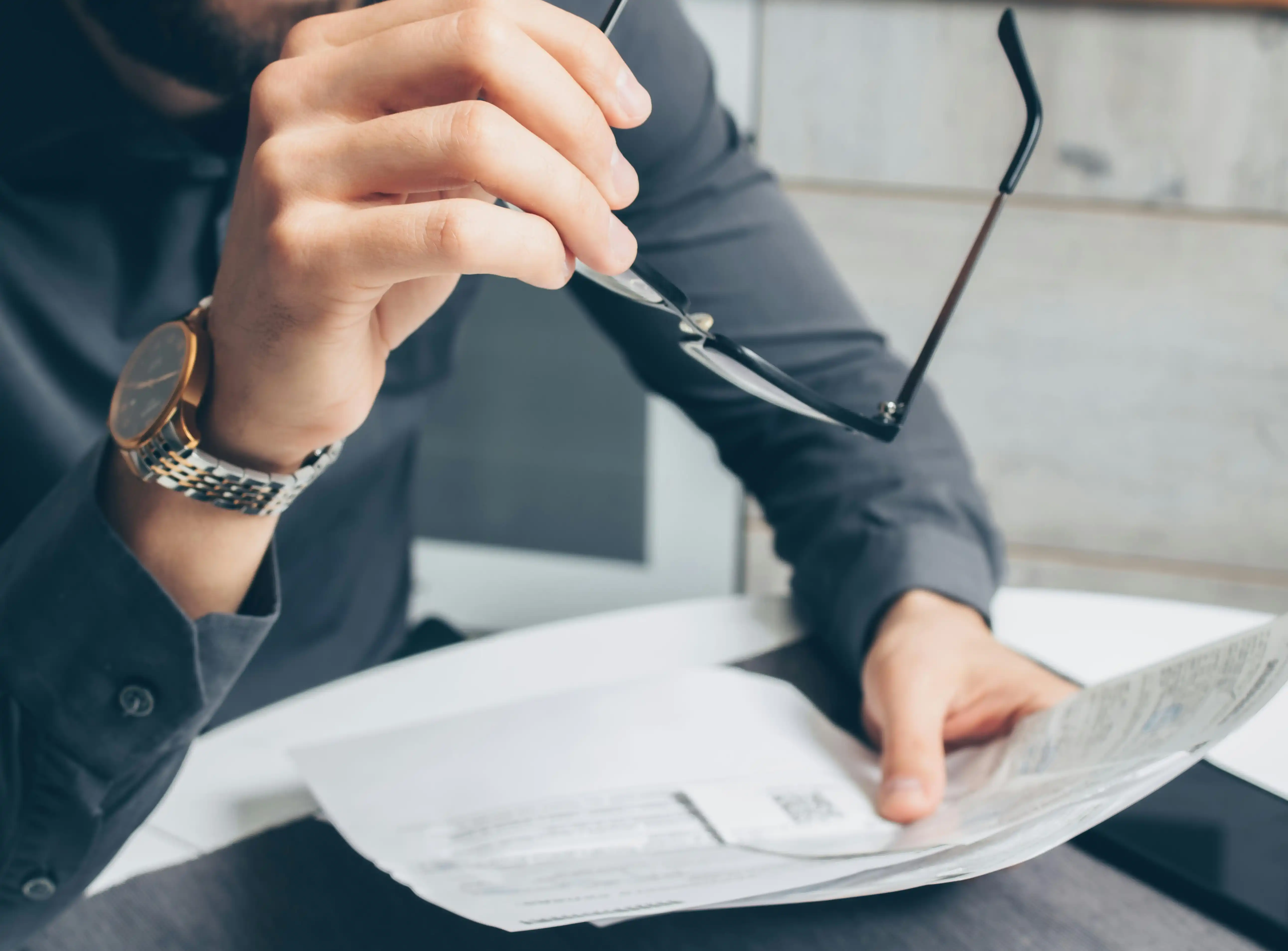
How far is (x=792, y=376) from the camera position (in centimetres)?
67

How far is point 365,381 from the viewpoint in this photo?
45cm

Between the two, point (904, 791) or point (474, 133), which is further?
point (904, 791)

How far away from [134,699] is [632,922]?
235 mm

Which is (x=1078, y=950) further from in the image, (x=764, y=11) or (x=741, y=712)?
(x=764, y=11)

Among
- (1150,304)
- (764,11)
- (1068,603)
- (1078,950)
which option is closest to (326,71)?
(1078,950)

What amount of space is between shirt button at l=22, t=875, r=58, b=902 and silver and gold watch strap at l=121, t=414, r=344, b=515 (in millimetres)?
172

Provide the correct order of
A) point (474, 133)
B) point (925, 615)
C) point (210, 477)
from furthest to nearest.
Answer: point (925, 615) → point (210, 477) → point (474, 133)

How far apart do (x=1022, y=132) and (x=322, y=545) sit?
571 millimetres

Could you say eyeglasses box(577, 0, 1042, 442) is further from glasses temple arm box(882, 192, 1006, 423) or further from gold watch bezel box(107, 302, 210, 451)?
gold watch bezel box(107, 302, 210, 451)

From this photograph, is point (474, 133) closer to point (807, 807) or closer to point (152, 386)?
point (152, 386)

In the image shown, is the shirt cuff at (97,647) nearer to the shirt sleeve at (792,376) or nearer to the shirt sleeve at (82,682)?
the shirt sleeve at (82,682)

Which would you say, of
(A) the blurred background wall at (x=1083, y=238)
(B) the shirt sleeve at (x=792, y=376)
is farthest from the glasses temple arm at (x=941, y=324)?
(A) the blurred background wall at (x=1083, y=238)

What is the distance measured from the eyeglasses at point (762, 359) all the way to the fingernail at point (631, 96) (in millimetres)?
42

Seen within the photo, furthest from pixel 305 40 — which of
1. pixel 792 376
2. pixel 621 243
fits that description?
pixel 792 376
